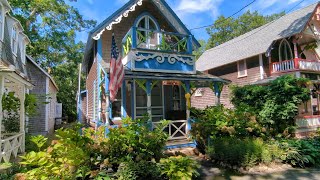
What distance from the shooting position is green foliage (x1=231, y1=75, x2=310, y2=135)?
1105cm

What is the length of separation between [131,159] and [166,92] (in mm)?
7521

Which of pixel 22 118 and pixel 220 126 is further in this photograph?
pixel 22 118

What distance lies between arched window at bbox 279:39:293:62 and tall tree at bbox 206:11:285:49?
2199 cm

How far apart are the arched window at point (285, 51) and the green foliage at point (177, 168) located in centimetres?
1580

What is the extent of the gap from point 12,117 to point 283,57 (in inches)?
751

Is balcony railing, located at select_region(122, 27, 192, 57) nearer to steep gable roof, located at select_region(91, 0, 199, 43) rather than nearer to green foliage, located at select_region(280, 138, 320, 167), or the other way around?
steep gable roof, located at select_region(91, 0, 199, 43)

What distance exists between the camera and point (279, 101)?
458 inches

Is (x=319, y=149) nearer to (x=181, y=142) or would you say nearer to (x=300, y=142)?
(x=300, y=142)

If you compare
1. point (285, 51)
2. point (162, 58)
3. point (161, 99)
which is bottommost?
point (161, 99)

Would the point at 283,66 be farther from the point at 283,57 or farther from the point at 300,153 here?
the point at 300,153

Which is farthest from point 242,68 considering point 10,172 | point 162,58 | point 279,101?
point 10,172

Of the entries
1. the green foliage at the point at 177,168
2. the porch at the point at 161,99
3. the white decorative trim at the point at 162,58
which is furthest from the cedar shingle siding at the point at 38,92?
the green foliage at the point at 177,168

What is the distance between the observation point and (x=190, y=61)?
36.6 ft

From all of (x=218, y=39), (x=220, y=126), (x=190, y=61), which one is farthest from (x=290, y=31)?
(x=218, y=39)
